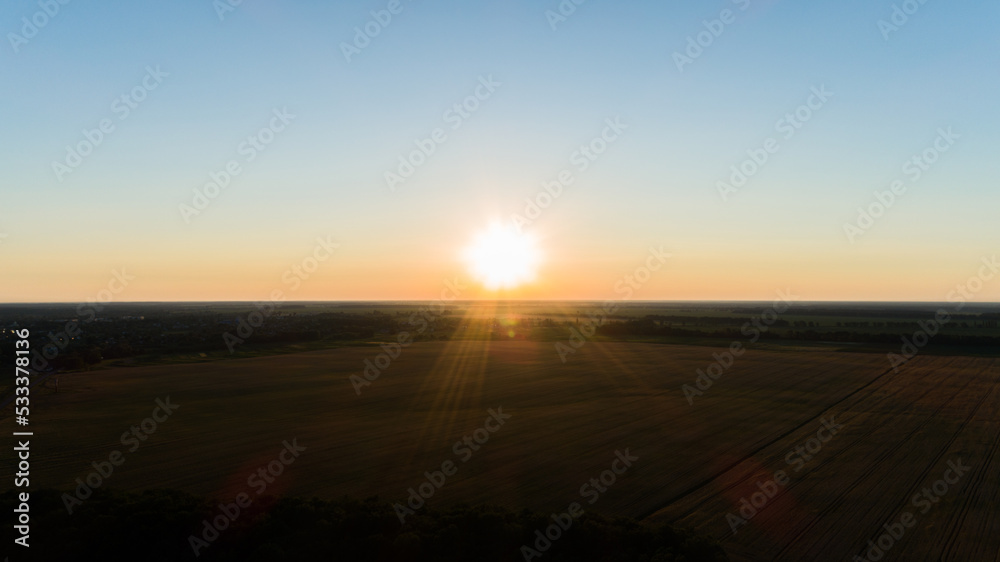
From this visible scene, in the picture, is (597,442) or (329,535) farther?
(597,442)

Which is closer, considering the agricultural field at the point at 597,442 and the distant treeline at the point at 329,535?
the distant treeline at the point at 329,535

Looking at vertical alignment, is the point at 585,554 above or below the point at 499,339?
below

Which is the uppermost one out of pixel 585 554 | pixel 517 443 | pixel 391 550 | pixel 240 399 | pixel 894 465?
pixel 240 399

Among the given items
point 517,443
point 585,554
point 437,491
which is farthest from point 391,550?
point 517,443

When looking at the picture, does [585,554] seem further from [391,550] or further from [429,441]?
[429,441]
